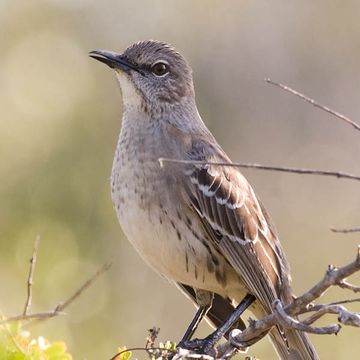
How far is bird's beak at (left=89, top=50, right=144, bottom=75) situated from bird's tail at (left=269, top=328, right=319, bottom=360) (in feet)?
6.39

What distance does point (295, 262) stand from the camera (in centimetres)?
1213

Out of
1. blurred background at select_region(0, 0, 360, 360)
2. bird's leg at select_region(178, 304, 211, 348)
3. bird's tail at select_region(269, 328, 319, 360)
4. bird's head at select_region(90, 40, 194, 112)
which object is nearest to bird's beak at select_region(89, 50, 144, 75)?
bird's head at select_region(90, 40, 194, 112)

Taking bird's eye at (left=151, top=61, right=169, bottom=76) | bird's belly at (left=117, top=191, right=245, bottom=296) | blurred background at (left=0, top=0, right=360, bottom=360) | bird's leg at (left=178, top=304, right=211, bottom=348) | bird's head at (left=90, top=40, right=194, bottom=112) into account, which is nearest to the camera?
bird's belly at (left=117, top=191, right=245, bottom=296)

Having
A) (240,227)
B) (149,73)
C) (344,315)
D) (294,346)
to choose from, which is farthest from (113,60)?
(344,315)

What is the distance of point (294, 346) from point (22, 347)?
8.05 ft

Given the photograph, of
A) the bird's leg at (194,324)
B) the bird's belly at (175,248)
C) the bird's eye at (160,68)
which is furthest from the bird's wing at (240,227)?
the bird's eye at (160,68)

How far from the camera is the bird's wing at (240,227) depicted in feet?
23.7

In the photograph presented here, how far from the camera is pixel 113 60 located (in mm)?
7598

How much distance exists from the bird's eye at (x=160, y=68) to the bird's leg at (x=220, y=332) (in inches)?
63.8

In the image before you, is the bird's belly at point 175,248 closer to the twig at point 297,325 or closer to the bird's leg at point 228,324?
the bird's leg at point 228,324

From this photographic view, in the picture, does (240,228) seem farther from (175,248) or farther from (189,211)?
(175,248)

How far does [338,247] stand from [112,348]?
12.1ft

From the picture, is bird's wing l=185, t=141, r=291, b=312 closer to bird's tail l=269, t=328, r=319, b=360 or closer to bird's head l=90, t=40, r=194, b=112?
bird's tail l=269, t=328, r=319, b=360

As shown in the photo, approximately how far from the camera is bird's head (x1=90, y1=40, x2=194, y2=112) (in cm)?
764
